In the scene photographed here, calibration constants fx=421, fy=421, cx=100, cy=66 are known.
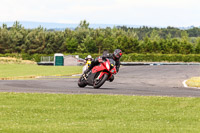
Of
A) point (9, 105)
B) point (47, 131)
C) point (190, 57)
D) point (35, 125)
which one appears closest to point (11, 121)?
point (35, 125)

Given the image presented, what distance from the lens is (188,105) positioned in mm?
14844

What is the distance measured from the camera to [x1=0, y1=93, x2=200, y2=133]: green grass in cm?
1023

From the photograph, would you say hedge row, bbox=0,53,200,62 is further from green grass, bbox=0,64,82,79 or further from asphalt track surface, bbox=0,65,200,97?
asphalt track surface, bbox=0,65,200,97

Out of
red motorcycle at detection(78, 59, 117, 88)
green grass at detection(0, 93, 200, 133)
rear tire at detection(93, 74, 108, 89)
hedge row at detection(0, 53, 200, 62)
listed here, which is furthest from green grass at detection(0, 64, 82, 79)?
hedge row at detection(0, 53, 200, 62)

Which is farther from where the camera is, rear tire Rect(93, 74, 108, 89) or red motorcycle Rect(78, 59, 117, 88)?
rear tire Rect(93, 74, 108, 89)

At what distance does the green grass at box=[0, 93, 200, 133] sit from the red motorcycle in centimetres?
285

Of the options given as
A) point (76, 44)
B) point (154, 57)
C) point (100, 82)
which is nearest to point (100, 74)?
point (100, 82)

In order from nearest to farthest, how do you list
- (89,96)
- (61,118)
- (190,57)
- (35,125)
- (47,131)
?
1. (47,131)
2. (35,125)
3. (61,118)
4. (89,96)
5. (190,57)

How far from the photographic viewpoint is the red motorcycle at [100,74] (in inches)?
758

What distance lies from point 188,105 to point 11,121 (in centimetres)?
651

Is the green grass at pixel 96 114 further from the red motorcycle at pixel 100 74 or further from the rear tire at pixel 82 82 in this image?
the rear tire at pixel 82 82

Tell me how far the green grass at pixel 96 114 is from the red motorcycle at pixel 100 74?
112 inches

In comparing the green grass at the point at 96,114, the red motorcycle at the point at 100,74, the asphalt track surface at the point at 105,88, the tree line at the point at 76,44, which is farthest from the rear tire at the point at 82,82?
the tree line at the point at 76,44

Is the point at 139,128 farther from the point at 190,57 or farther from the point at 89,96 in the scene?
the point at 190,57
